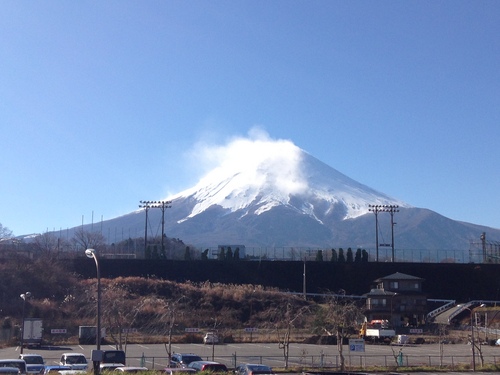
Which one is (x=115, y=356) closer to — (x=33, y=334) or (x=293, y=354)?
(x=293, y=354)

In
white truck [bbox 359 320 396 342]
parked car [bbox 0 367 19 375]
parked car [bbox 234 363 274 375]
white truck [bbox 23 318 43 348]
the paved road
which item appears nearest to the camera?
parked car [bbox 0 367 19 375]

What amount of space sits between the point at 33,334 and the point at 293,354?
14.9 m

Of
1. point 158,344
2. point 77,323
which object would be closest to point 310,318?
point 158,344

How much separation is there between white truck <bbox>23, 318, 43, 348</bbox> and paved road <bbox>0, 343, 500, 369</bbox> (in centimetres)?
79

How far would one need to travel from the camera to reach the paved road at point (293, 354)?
3234 centimetres

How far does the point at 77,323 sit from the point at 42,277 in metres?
12.4

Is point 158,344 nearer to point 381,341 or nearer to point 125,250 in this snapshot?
point 381,341

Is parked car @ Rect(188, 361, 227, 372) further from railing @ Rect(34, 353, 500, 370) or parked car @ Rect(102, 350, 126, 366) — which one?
railing @ Rect(34, 353, 500, 370)

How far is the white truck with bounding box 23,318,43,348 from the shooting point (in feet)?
128

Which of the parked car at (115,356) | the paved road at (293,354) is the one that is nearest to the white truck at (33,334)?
the paved road at (293,354)

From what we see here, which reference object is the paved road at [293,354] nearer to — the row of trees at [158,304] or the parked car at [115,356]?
the parked car at [115,356]

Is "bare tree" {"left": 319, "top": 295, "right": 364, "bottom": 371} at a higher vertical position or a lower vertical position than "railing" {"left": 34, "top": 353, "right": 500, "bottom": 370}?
higher

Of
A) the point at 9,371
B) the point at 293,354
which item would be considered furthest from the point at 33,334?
the point at 9,371

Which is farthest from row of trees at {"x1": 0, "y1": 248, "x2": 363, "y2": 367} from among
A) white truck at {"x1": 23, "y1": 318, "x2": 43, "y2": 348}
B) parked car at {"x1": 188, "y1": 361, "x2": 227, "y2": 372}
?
parked car at {"x1": 188, "y1": 361, "x2": 227, "y2": 372}
